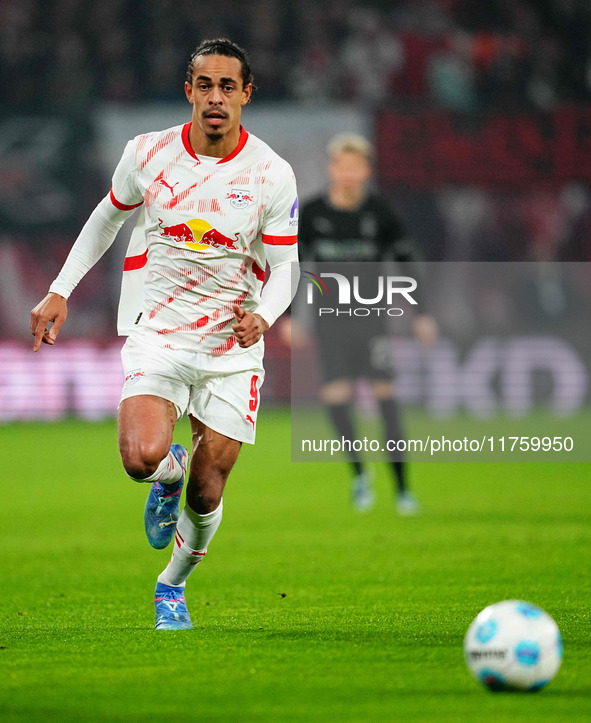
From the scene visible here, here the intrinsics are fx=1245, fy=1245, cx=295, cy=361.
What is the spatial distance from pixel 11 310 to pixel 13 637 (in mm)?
16268

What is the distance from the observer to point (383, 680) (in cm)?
367

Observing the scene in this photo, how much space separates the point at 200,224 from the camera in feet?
15.7

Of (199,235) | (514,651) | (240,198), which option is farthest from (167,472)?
(514,651)

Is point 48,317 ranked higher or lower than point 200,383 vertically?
higher

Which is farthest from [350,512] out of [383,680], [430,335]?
[383,680]

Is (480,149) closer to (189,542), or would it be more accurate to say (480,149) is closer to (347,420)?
(347,420)

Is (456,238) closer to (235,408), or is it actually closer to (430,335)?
(430,335)

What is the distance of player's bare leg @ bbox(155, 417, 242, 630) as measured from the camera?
186 inches

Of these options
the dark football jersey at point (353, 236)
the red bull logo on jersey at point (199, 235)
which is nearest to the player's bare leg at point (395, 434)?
the dark football jersey at point (353, 236)

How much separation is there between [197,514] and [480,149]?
1563 cm

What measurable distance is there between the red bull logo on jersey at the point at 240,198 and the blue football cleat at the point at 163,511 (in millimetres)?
972

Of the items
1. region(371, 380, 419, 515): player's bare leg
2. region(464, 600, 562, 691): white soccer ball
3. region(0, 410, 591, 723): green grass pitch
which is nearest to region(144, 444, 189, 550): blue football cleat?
region(0, 410, 591, 723): green grass pitch

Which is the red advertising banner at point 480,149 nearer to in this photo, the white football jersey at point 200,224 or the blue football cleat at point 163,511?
the white football jersey at point 200,224

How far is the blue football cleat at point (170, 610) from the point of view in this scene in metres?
4.66
